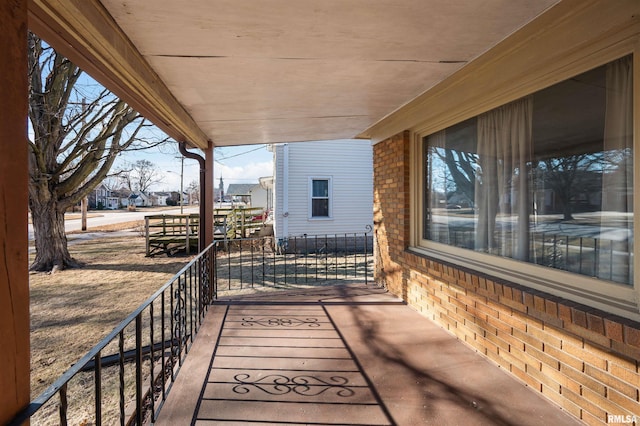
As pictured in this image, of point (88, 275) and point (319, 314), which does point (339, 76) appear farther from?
point (88, 275)

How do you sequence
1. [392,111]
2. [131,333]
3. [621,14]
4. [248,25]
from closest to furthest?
[621,14] < [248,25] < [392,111] < [131,333]

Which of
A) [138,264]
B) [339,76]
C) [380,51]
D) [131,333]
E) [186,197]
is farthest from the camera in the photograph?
[186,197]

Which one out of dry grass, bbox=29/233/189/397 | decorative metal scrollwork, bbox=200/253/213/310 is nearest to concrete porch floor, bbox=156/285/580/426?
decorative metal scrollwork, bbox=200/253/213/310

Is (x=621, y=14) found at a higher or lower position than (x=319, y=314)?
higher

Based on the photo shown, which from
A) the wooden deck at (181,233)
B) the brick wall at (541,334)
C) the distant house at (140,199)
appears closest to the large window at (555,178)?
the brick wall at (541,334)

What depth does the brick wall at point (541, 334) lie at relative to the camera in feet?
4.94

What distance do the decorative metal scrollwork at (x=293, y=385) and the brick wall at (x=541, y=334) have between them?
1.09m

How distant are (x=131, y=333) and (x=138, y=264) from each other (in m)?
4.97

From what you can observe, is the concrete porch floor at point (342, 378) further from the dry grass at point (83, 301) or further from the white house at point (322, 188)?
the white house at point (322, 188)

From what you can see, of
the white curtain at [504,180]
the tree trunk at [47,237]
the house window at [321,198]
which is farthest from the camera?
the house window at [321,198]

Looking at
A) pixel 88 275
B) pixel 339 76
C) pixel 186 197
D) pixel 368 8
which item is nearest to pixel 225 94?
pixel 339 76

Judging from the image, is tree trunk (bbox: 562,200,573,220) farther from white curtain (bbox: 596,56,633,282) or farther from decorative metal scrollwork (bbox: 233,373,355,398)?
decorative metal scrollwork (bbox: 233,373,355,398)

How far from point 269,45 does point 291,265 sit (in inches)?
263

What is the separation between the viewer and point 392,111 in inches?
133
